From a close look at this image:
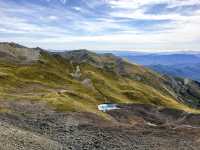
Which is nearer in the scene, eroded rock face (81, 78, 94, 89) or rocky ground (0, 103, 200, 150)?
rocky ground (0, 103, 200, 150)

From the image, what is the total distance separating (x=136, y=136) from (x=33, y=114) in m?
20.0

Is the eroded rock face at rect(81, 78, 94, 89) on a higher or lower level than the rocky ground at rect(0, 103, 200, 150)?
lower

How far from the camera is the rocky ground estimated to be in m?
52.0

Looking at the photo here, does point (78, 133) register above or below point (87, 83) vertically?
above

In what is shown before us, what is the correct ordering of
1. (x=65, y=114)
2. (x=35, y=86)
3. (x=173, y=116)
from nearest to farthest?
(x=65, y=114) → (x=173, y=116) → (x=35, y=86)

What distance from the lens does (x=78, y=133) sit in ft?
210

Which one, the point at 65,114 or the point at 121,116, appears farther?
the point at 121,116

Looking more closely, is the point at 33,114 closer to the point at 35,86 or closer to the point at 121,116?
the point at 121,116

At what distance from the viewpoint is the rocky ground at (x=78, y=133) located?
5200cm

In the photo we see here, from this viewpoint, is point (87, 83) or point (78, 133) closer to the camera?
point (78, 133)

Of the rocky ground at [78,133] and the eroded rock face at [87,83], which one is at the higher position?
the rocky ground at [78,133]

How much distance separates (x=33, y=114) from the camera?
73.9 metres

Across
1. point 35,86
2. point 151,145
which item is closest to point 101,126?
point 151,145

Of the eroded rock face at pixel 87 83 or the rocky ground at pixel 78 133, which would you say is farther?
the eroded rock face at pixel 87 83
